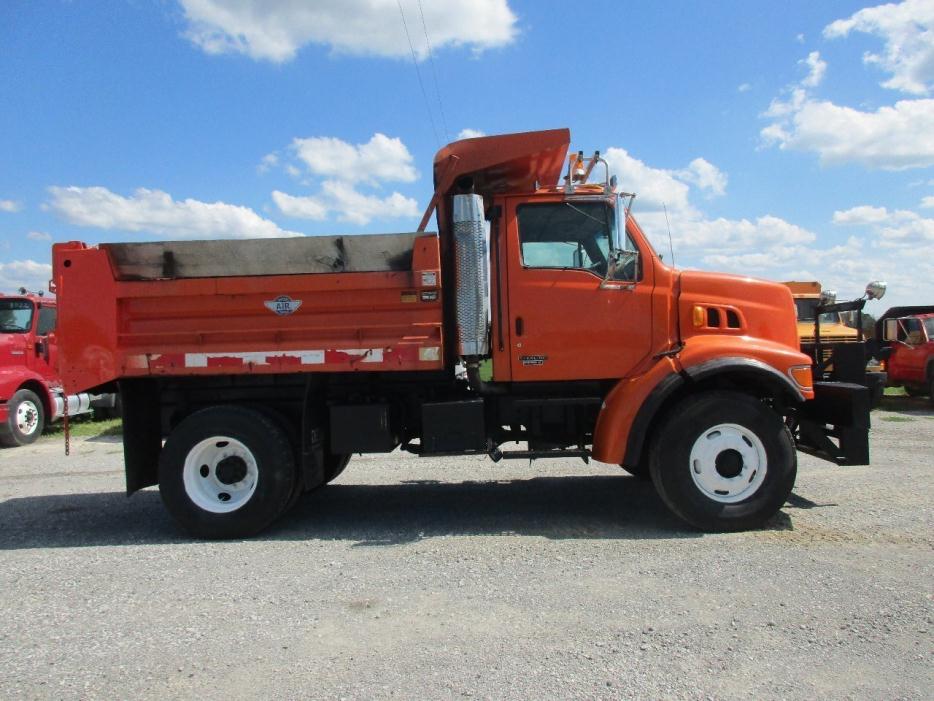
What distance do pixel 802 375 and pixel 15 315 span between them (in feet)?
41.5

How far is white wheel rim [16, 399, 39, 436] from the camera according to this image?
38.7ft

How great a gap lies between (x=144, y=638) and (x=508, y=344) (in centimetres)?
326

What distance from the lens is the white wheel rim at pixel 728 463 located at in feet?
17.9

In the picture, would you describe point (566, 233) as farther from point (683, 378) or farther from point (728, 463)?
point (728, 463)

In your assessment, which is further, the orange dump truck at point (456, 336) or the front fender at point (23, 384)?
the front fender at point (23, 384)

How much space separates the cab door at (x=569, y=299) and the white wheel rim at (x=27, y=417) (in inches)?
390

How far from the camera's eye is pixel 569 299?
5715 millimetres

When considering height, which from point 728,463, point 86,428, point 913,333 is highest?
point 913,333

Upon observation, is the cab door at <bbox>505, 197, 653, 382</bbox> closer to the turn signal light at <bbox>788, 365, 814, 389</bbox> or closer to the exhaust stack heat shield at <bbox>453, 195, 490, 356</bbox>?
the exhaust stack heat shield at <bbox>453, 195, 490, 356</bbox>

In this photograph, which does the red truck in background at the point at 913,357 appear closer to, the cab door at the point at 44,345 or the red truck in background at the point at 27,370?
the cab door at the point at 44,345

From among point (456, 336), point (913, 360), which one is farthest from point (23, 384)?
point (913, 360)

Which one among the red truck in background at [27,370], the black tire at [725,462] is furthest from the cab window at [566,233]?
the red truck in background at [27,370]

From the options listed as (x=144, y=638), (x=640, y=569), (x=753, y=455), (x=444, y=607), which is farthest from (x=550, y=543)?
(x=144, y=638)

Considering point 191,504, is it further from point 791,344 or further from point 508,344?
point 791,344
